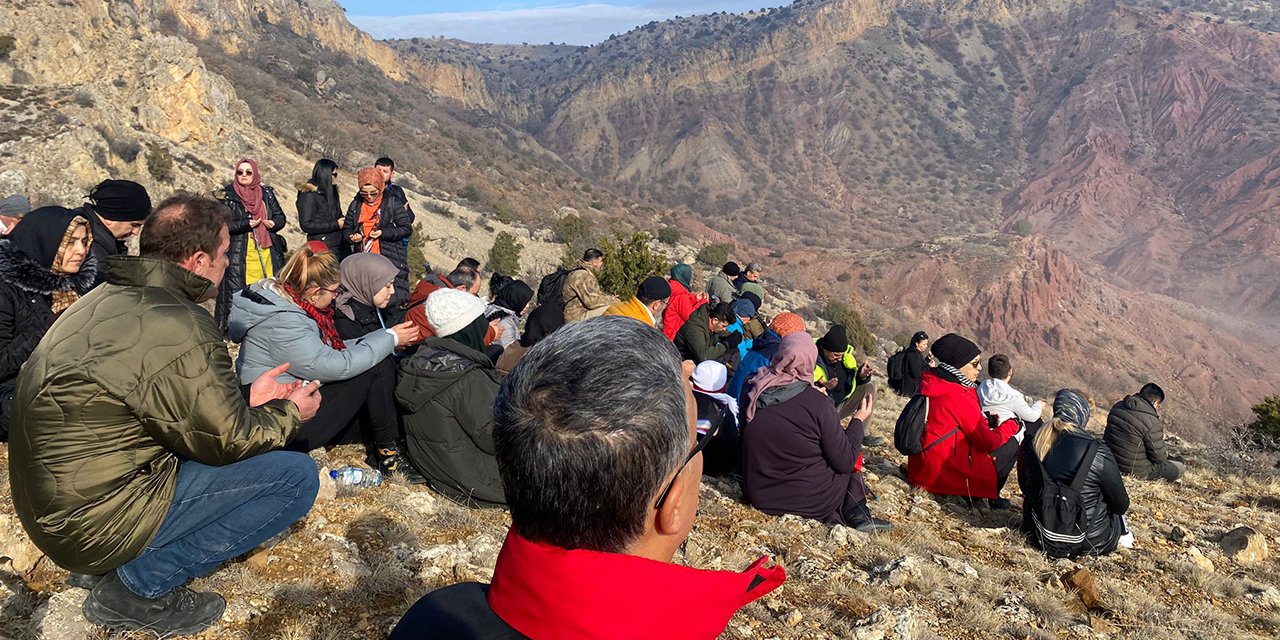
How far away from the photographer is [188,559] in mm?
2459

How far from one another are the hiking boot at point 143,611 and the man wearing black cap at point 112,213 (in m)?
2.66

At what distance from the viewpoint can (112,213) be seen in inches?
171

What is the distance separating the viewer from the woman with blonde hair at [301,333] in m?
3.52

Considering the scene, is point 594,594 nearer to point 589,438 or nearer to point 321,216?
point 589,438

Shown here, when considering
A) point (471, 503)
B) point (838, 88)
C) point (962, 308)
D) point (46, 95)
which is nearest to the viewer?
point (471, 503)

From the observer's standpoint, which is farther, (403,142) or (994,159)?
(994,159)

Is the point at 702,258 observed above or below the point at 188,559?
below

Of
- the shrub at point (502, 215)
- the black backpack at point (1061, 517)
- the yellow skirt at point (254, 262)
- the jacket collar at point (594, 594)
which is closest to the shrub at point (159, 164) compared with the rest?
the shrub at point (502, 215)

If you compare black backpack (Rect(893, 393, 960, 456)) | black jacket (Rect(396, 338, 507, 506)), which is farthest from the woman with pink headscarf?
black jacket (Rect(396, 338, 507, 506))

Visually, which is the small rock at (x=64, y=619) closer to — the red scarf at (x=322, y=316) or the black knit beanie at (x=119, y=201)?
the red scarf at (x=322, y=316)

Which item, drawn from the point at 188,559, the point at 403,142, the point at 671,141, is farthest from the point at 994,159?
the point at 188,559

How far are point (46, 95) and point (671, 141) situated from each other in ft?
206

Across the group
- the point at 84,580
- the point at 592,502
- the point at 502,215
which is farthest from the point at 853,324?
the point at 592,502

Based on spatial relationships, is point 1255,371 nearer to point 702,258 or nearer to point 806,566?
point 702,258
